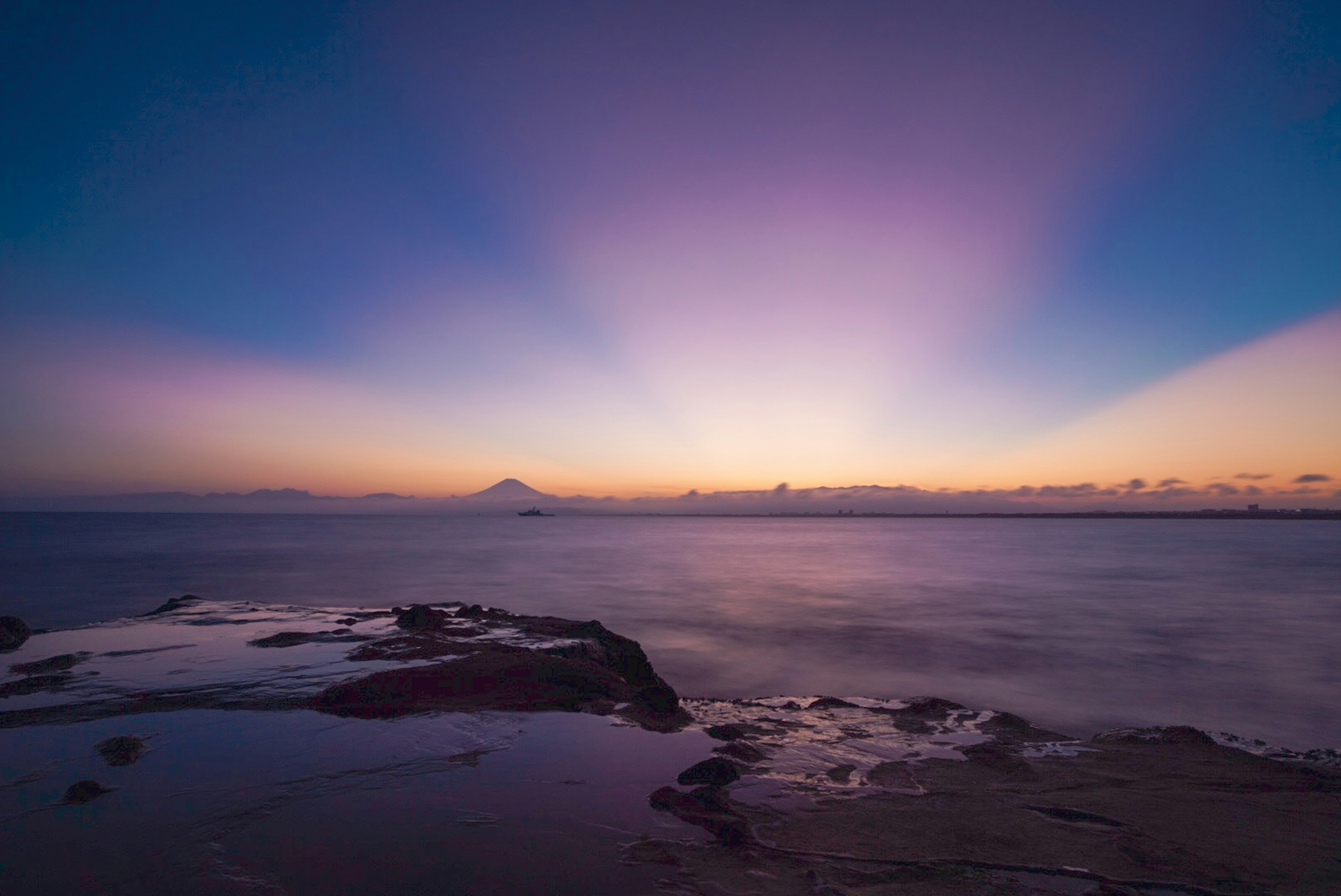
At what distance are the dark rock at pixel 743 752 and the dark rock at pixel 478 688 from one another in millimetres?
1728

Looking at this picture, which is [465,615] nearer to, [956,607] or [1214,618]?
[956,607]

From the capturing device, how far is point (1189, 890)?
347 cm

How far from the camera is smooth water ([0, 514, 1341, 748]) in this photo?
9.98 m

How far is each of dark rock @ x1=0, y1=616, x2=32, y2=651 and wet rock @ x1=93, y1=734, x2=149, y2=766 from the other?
Result: 5.61m

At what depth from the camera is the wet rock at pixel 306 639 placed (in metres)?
8.89

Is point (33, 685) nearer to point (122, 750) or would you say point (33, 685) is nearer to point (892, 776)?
point (122, 750)

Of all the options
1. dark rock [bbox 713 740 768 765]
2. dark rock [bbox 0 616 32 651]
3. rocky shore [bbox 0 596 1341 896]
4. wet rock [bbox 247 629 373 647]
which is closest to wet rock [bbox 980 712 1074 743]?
rocky shore [bbox 0 596 1341 896]

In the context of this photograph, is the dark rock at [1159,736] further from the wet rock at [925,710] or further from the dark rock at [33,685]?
the dark rock at [33,685]

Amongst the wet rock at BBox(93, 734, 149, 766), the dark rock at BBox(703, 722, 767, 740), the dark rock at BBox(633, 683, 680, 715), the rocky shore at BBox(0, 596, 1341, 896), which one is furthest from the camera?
the dark rock at BBox(633, 683, 680, 715)

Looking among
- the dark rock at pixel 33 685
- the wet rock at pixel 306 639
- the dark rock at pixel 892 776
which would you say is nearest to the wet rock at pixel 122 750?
the dark rock at pixel 33 685

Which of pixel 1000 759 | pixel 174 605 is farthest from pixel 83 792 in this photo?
pixel 174 605

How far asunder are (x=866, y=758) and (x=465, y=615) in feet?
28.5

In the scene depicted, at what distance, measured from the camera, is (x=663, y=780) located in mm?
4848

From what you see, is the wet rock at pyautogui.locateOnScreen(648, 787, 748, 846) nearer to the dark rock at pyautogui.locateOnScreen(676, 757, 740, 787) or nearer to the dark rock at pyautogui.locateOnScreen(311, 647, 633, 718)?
the dark rock at pyautogui.locateOnScreen(676, 757, 740, 787)
